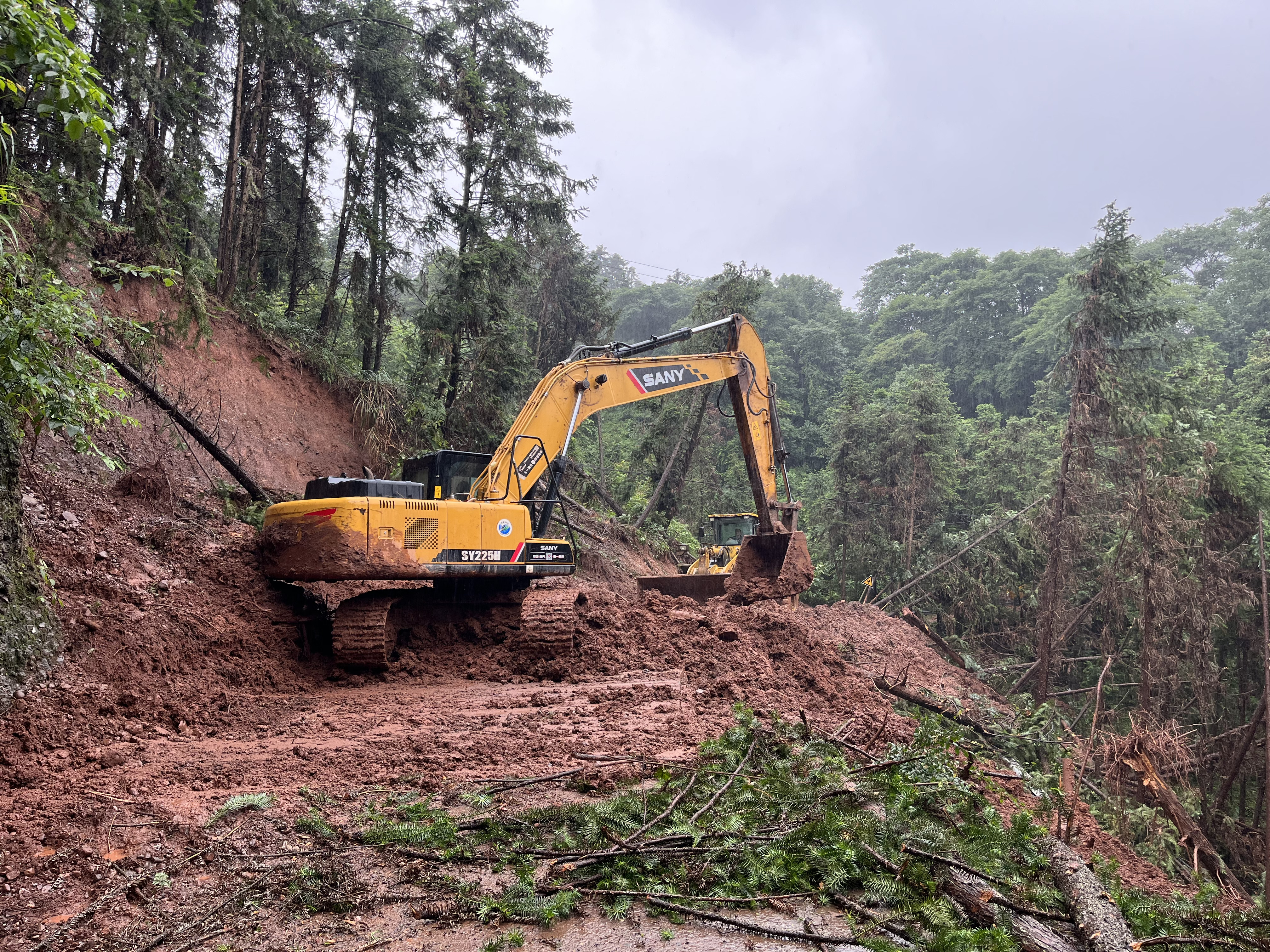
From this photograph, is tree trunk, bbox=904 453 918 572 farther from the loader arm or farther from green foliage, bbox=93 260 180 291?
green foliage, bbox=93 260 180 291

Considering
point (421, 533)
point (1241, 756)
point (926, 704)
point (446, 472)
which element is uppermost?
point (446, 472)

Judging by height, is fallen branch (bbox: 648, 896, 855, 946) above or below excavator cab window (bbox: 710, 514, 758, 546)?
below

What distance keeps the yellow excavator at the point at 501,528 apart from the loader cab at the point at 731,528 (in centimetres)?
694

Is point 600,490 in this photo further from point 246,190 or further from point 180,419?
point 180,419

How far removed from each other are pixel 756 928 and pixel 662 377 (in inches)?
317

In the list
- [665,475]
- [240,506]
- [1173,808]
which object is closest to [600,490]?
[665,475]

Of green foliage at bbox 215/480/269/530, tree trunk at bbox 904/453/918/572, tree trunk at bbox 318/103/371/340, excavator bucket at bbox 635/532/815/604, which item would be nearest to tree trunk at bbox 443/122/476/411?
tree trunk at bbox 318/103/371/340

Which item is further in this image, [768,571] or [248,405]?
[248,405]

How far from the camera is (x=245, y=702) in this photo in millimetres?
6359

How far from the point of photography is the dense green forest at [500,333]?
952 cm

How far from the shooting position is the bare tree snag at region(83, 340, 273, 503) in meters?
8.17

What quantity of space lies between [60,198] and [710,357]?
8478 millimetres

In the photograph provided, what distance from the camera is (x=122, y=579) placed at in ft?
21.5

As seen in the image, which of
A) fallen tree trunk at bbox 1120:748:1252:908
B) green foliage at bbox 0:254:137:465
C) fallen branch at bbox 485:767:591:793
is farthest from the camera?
fallen tree trunk at bbox 1120:748:1252:908
